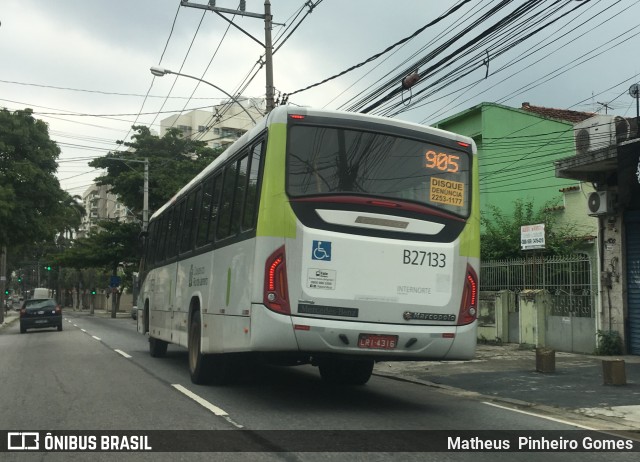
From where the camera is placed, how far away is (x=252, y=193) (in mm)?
7684

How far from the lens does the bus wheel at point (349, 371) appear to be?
10.1 m

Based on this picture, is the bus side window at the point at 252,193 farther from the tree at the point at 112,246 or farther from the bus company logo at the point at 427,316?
the tree at the point at 112,246

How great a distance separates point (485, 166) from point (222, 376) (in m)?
21.6

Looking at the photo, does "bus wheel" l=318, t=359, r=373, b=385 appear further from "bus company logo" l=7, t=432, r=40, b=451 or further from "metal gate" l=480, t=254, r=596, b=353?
"metal gate" l=480, t=254, r=596, b=353

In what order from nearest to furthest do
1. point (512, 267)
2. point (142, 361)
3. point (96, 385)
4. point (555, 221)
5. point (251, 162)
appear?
point (251, 162)
point (96, 385)
point (142, 361)
point (512, 267)
point (555, 221)

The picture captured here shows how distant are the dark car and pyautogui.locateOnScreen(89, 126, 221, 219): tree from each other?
13773mm

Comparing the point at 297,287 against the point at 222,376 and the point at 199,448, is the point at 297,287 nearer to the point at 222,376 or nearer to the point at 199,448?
the point at 199,448

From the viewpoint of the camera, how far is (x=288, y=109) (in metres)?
7.49

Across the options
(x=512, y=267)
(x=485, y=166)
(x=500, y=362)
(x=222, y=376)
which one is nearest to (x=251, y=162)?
(x=222, y=376)

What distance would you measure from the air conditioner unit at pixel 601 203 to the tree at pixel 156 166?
92.4ft

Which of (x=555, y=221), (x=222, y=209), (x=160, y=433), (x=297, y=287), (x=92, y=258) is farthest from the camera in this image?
(x=92, y=258)

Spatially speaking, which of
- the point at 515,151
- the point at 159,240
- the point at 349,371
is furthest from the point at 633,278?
the point at 515,151

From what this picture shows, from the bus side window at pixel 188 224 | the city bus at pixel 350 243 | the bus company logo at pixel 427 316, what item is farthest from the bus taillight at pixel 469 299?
the bus side window at pixel 188 224

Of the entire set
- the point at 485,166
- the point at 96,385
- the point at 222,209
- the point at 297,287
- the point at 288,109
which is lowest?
the point at 96,385
